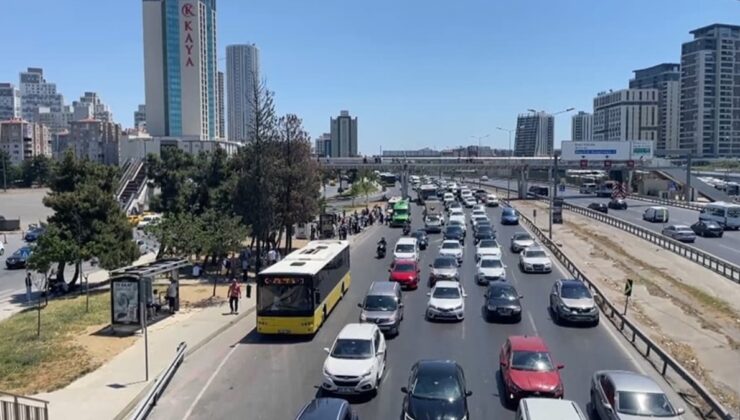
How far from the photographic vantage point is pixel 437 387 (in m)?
14.3

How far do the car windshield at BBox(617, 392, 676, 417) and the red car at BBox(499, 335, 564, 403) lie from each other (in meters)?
1.79

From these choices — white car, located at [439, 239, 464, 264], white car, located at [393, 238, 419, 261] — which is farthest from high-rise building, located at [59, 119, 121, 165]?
white car, located at [439, 239, 464, 264]

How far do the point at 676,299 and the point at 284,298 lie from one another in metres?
19.0

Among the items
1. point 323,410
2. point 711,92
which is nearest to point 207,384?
point 323,410

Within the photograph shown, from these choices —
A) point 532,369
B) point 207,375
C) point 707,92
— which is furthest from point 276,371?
point 707,92

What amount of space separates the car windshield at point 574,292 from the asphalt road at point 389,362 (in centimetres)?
119

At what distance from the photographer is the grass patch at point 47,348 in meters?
18.2

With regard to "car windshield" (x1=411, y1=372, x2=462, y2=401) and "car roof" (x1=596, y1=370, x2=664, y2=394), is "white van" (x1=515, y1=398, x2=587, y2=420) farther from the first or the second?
"car roof" (x1=596, y1=370, x2=664, y2=394)

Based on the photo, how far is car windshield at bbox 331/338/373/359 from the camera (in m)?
17.0

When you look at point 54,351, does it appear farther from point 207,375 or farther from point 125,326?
point 207,375

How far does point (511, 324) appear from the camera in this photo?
24078mm

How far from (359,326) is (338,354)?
1.59 m

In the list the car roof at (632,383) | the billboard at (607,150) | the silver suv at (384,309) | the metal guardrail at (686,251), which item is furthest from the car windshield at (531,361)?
the billboard at (607,150)

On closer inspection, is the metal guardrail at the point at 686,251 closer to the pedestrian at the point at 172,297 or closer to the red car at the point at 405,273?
the red car at the point at 405,273
